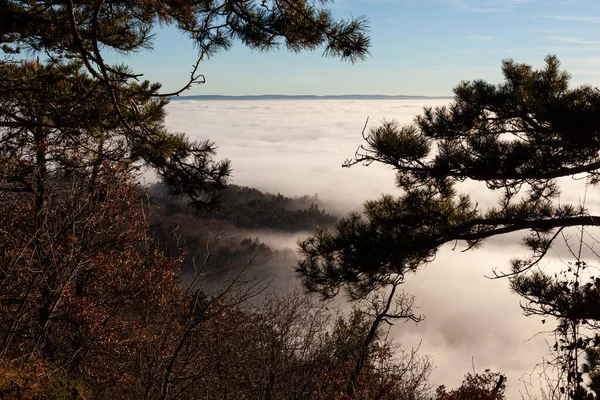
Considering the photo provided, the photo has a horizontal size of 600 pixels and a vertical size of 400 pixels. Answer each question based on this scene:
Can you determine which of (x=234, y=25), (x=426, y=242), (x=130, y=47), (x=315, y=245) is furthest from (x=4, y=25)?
(x=426, y=242)

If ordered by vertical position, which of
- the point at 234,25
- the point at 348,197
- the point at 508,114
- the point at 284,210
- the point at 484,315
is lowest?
the point at 484,315

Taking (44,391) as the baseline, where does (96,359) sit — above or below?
below

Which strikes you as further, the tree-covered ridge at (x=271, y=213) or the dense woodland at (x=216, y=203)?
the tree-covered ridge at (x=271, y=213)

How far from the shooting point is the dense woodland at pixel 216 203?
5305 millimetres

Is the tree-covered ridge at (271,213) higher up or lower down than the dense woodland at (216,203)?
higher up

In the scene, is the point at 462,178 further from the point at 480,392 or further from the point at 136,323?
the point at 480,392

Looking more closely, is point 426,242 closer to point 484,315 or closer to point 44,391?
point 44,391

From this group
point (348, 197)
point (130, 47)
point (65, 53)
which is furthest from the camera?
point (348, 197)

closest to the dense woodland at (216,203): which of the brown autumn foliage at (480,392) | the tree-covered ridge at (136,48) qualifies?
the tree-covered ridge at (136,48)

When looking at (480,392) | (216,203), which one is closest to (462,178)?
(216,203)

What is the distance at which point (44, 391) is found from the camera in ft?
12.4

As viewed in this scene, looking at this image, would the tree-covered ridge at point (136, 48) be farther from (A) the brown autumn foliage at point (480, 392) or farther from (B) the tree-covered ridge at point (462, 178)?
(A) the brown autumn foliage at point (480, 392)

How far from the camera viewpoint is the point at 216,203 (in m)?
6.35

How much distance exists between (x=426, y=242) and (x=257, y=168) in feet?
508
